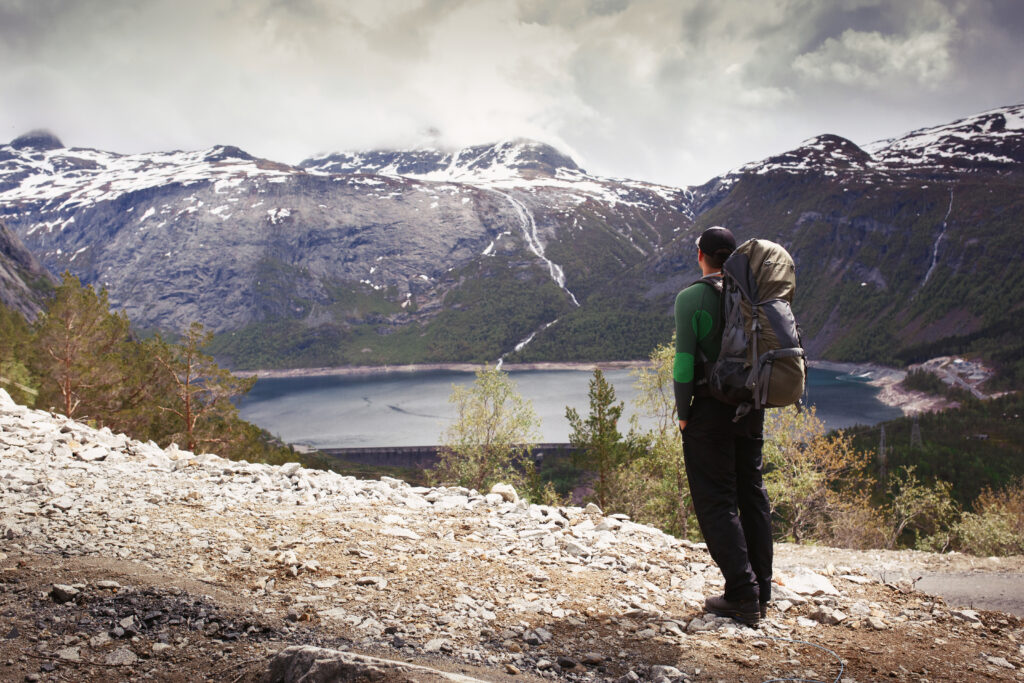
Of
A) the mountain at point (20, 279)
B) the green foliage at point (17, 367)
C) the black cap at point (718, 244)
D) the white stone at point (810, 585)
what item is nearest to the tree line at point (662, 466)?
the green foliage at point (17, 367)

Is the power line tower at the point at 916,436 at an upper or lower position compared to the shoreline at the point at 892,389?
lower

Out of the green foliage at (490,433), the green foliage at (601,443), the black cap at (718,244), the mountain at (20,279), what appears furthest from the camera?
the mountain at (20,279)

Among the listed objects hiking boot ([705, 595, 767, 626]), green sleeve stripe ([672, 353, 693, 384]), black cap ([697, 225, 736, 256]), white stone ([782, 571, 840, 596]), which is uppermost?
black cap ([697, 225, 736, 256])

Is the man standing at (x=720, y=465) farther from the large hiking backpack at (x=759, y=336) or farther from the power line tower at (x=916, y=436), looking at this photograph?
the power line tower at (x=916, y=436)

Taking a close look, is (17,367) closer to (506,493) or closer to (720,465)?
(506,493)

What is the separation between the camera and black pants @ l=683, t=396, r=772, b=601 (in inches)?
159

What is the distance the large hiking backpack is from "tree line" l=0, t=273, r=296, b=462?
1650 cm

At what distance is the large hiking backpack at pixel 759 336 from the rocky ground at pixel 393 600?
1.58m

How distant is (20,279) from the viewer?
314 ft

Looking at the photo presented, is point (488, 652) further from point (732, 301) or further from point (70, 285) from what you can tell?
point (70, 285)

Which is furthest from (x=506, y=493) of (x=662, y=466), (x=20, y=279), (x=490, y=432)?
(x=20, y=279)

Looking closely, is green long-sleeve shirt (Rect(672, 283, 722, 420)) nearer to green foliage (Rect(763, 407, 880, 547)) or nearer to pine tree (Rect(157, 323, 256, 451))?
green foliage (Rect(763, 407, 880, 547))

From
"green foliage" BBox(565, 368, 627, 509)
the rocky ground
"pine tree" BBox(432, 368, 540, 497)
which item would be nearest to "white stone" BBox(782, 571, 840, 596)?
the rocky ground

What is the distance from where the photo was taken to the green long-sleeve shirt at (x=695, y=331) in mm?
4105
